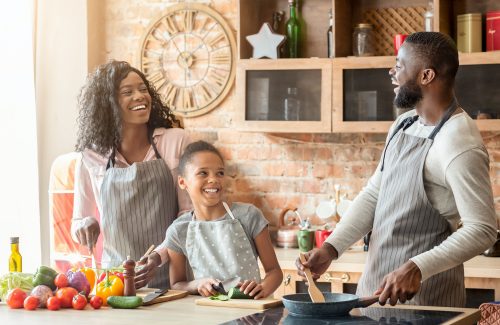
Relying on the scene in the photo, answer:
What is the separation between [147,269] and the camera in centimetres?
306

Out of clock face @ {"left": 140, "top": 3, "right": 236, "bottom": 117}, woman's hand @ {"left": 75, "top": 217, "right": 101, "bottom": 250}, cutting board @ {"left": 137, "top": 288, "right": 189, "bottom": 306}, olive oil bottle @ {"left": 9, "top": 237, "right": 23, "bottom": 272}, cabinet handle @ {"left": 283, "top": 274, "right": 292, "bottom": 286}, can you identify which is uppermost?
clock face @ {"left": 140, "top": 3, "right": 236, "bottom": 117}

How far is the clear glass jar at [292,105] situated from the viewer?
185 inches

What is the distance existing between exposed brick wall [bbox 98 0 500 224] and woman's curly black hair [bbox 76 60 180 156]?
1.51 m

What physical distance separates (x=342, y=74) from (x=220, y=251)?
1.72 meters

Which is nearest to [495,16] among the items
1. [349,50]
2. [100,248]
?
[349,50]

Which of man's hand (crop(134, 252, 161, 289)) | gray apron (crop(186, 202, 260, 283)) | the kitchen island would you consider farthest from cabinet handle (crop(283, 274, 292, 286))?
man's hand (crop(134, 252, 161, 289))

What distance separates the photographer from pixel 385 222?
9.35ft

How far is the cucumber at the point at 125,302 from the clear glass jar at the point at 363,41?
7.53 feet

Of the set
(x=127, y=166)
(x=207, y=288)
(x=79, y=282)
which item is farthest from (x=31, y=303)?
(x=127, y=166)

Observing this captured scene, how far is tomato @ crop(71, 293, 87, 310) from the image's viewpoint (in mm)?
2758

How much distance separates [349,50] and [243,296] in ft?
7.43

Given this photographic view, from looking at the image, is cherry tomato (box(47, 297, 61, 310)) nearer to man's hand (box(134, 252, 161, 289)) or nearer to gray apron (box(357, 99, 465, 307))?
man's hand (box(134, 252, 161, 289))

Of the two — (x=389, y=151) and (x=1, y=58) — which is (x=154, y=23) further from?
(x=389, y=151)

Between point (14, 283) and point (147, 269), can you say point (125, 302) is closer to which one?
point (147, 269)
